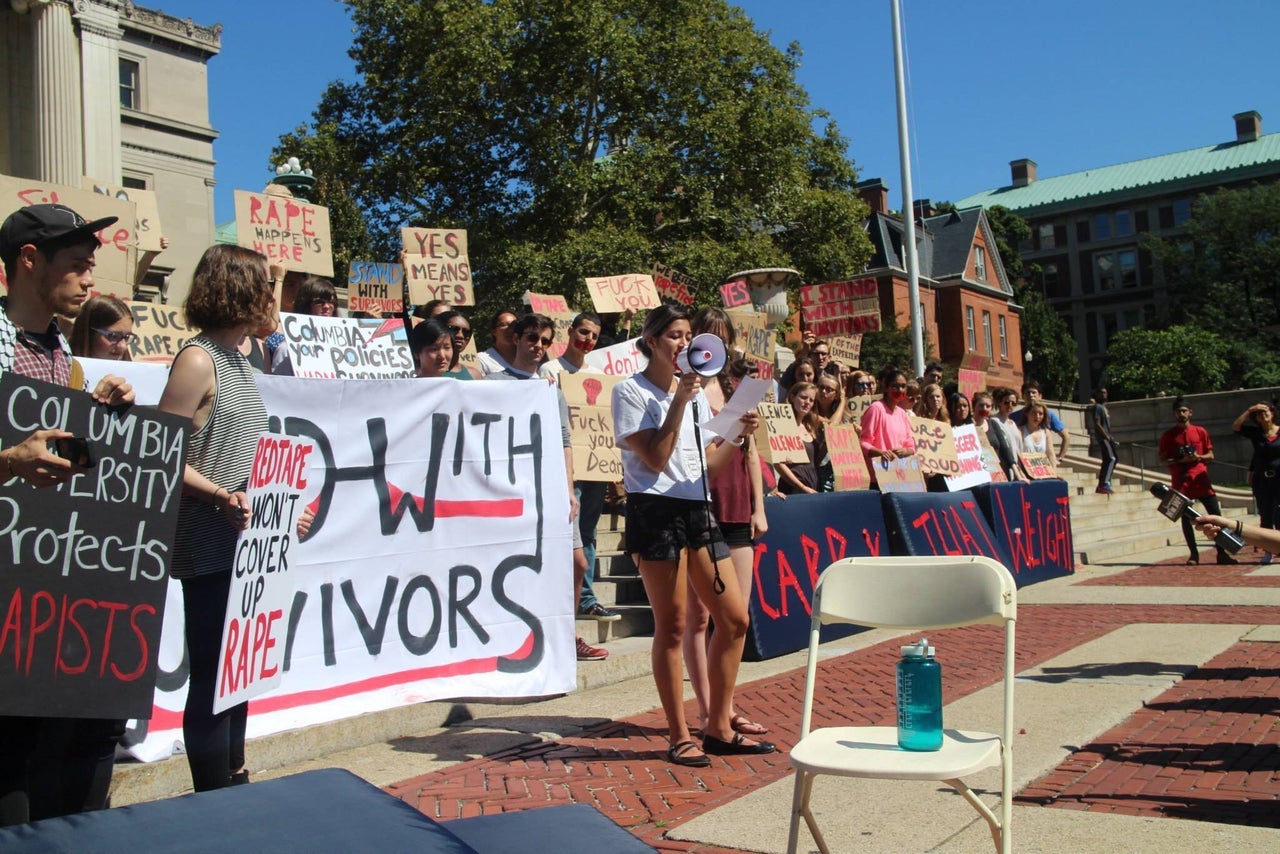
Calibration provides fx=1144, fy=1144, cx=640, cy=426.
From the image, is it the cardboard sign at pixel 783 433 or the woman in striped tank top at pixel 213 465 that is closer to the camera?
the woman in striped tank top at pixel 213 465

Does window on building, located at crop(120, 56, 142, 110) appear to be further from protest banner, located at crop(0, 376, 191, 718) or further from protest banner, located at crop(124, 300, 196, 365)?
protest banner, located at crop(0, 376, 191, 718)

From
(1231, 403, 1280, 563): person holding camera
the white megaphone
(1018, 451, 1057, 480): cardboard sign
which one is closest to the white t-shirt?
the white megaphone

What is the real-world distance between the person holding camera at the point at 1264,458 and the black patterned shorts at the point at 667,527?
8292mm

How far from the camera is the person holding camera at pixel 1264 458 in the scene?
1122 cm

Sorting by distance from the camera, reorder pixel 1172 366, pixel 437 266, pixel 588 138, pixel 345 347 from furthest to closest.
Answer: pixel 1172 366
pixel 588 138
pixel 437 266
pixel 345 347

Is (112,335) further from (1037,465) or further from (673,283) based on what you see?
(1037,465)

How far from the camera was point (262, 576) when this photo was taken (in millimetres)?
3867

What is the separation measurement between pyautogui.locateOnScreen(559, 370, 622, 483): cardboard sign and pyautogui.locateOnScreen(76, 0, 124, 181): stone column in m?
22.4

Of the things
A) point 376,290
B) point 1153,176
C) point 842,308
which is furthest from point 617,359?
point 1153,176

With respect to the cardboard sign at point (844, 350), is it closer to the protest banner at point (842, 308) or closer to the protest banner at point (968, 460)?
the protest banner at point (842, 308)

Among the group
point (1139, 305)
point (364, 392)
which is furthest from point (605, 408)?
point (1139, 305)

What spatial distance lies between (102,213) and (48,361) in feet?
16.2

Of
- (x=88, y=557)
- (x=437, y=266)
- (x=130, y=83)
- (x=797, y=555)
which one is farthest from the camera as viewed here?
(x=130, y=83)

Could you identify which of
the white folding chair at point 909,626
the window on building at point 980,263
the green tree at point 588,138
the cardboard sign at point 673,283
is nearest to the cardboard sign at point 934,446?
the cardboard sign at point 673,283
